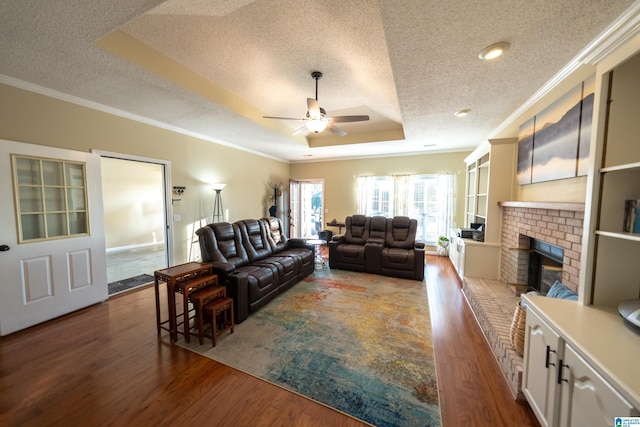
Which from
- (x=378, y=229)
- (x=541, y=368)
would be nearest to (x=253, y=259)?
(x=378, y=229)

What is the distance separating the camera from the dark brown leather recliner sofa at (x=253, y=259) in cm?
262

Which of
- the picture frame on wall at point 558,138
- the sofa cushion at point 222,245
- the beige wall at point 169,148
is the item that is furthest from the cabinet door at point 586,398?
the beige wall at point 169,148

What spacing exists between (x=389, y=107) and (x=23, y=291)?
Result: 5146 mm

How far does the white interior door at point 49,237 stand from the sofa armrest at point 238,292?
1.87m

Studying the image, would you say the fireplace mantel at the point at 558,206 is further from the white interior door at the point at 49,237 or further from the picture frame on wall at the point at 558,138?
the white interior door at the point at 49,237

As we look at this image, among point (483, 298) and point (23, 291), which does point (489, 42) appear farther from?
point (23, 291)

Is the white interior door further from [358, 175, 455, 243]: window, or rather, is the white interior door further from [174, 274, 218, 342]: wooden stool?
[358, 175, 455, 243]: window

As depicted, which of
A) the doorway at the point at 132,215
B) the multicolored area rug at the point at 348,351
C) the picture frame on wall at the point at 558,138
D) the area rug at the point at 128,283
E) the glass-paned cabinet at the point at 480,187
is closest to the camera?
the multicolored area rug at the point at 348,351

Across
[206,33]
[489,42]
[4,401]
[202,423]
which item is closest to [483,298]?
[489,42]

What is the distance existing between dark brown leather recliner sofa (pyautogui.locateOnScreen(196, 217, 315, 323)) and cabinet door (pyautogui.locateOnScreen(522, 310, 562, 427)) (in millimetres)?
2477

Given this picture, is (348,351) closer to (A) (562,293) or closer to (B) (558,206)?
(A) (562,293)

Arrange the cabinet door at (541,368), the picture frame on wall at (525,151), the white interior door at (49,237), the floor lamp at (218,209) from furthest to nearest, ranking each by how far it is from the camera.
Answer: the floor lamp at (218,209), the picture frame on wall at (525,151), the white interior door at (49,237), the cabinet door at (541,368)

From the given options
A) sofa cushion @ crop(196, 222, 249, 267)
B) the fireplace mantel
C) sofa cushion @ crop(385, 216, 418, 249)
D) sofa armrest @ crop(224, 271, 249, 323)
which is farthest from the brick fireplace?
sofa cushion @ crop(196, 222, 249, 267)

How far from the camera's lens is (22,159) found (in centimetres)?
239
